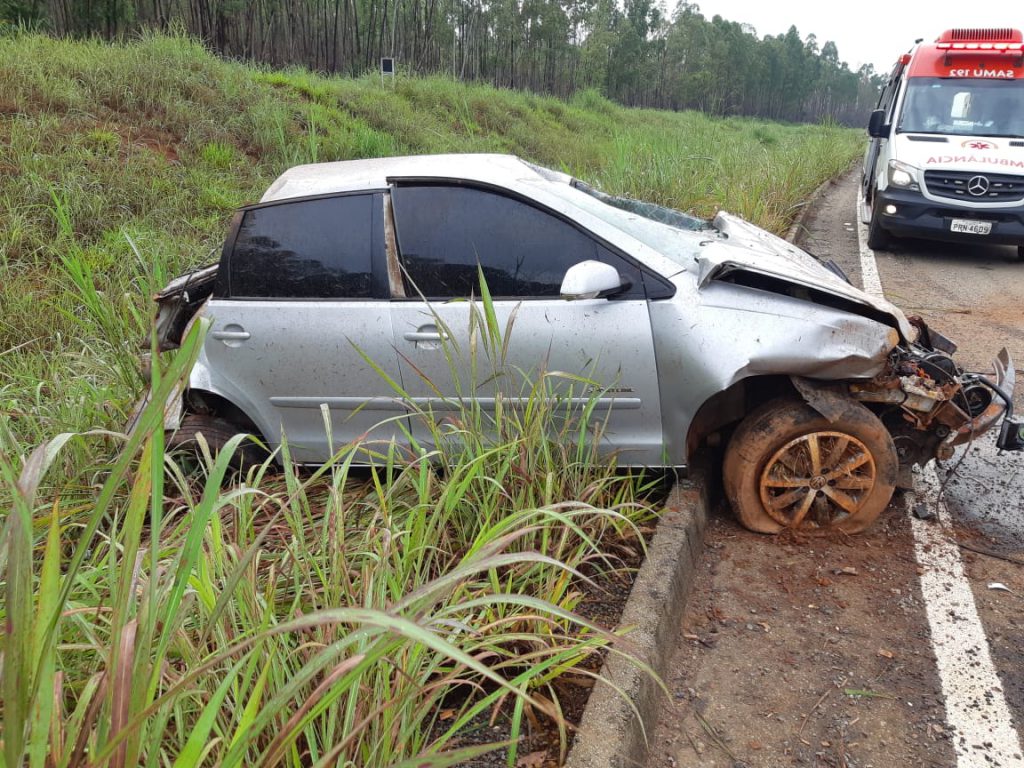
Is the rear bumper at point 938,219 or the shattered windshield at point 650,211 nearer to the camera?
the shattered windshield at point 650,211

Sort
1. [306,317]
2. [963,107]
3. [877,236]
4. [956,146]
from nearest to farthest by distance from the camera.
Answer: [306,317] < [956,146] < [963,107] < [877,236]

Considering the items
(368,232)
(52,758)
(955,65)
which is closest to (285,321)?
(368,232)

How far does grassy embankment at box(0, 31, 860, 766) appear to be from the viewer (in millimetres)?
1428

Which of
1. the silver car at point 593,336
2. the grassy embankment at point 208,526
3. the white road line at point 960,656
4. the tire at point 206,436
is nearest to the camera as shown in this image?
the grassy embankment at point 208,526

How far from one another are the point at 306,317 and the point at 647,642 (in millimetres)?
2070

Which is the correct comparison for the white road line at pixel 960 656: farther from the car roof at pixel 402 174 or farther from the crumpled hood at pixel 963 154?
the crumpled hood at pixel 963 154

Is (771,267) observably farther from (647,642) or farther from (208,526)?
(208,526)

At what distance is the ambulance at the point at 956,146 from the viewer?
28.1 feet

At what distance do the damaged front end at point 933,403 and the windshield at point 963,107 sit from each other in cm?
709

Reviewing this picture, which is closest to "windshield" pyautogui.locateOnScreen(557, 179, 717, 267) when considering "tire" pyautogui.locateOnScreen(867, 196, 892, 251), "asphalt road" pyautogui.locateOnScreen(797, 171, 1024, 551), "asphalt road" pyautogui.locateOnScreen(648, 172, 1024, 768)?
"asphalt road" pyautogui.locateOnScreen(648, 172, 1024, 768)

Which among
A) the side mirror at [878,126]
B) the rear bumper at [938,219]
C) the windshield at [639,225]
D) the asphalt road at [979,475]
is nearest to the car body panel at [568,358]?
the windshield at [639,225]

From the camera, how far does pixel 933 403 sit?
3324 millimetres

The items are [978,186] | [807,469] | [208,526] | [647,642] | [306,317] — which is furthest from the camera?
[978,186]

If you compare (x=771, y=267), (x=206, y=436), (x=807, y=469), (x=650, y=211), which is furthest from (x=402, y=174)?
(x=807, y=469)
